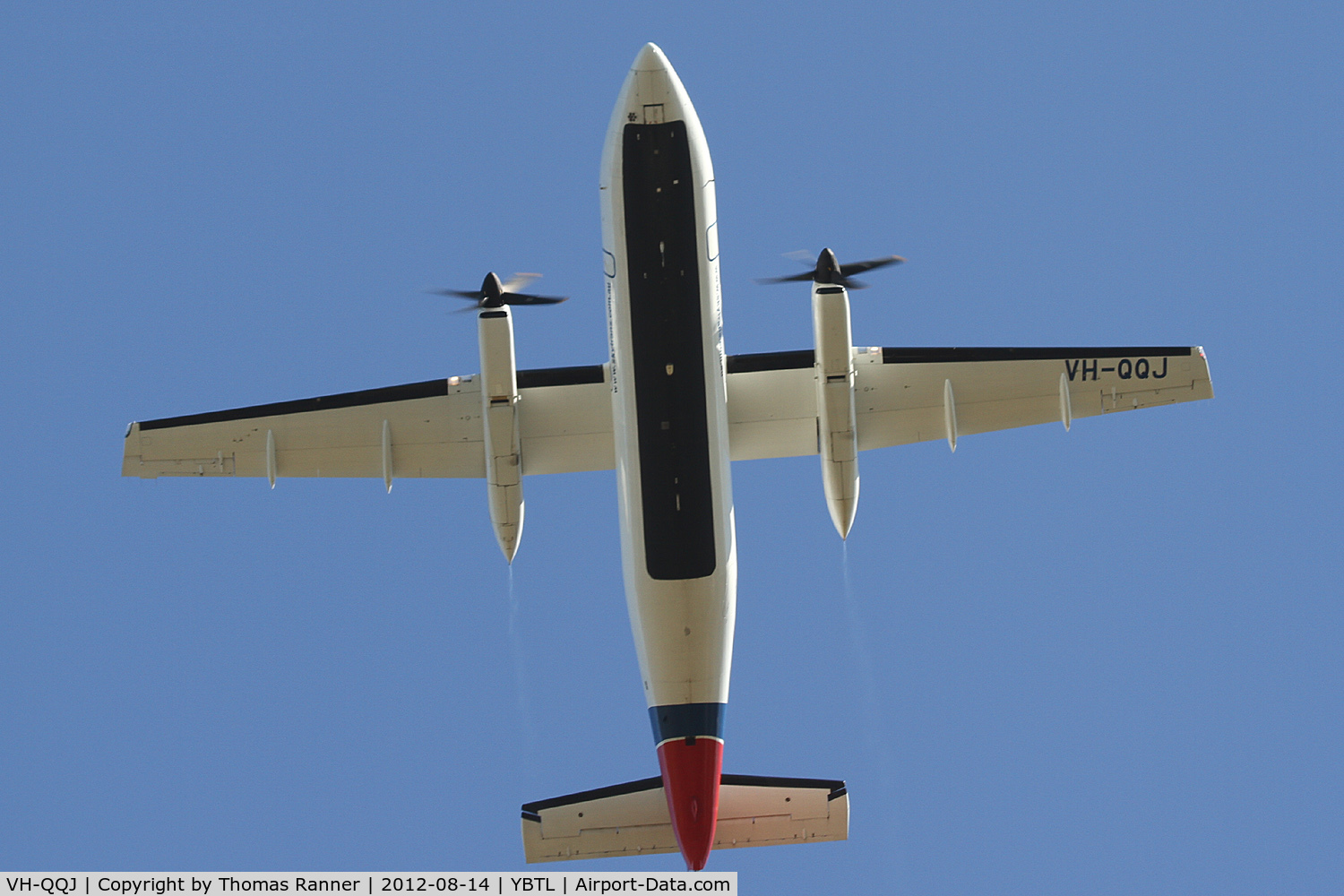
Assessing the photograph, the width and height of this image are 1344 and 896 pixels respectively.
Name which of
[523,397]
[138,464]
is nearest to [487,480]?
[523,397]

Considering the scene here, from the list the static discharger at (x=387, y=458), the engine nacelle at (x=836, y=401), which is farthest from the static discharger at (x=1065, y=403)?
the static discharger at (x=387, y=458)

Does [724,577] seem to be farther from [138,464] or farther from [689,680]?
[138,464]

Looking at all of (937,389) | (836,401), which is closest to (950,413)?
(937,389)

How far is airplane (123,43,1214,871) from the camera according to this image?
29.1 m

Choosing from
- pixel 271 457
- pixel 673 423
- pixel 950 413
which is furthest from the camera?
pixel 271 457

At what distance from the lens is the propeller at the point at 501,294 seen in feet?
99.6

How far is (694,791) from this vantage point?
29.5m

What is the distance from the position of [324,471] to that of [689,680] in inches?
279

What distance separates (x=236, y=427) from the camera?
106 ft

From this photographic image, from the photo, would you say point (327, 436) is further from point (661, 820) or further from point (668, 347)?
point (661, 820)

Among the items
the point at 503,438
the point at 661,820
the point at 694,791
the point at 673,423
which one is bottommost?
the point at 661,820

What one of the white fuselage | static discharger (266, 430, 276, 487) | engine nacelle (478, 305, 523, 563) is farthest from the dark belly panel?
static discharger (266, 430, 276, 487)

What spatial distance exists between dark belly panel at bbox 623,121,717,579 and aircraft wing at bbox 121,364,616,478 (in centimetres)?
286

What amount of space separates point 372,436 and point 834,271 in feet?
25.8
